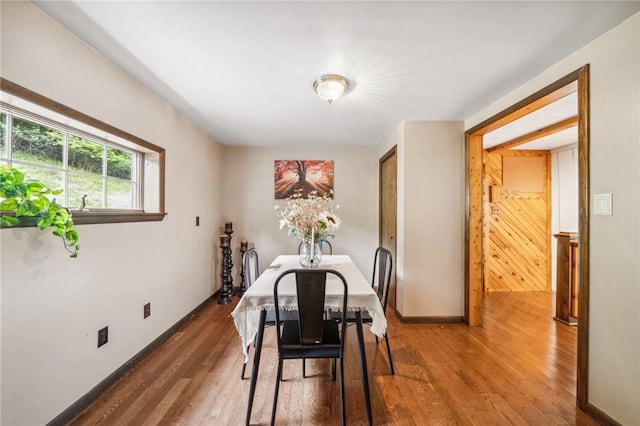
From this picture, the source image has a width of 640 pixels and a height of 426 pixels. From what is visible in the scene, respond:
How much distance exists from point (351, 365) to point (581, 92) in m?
2.44

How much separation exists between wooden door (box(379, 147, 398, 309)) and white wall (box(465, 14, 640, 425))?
1.78 m

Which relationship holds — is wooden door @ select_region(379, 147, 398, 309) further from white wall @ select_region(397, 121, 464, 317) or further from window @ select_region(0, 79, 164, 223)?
window @ select_region(0, 79, 164, 223)

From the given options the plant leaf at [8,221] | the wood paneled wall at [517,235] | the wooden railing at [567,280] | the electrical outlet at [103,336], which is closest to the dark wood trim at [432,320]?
the wooden railing at [567,280]

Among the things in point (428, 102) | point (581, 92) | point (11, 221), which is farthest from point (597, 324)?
point (11, 221)

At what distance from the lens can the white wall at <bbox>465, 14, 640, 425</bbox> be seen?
1.37 m

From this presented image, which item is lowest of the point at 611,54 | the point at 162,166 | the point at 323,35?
the point at 162,166

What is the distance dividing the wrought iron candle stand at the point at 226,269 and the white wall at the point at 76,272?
2.89 ft

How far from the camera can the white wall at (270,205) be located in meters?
4.11

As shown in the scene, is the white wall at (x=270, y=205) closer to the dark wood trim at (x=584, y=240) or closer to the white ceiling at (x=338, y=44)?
the white ceiling at (x=338, y=44)

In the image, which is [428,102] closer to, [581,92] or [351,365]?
[581,92]

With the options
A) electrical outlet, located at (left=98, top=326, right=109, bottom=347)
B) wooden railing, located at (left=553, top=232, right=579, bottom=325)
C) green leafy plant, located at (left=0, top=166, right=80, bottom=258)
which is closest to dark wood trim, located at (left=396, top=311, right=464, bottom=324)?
wooden railing, located at (left=553, top=232, right=579, bottom=325)

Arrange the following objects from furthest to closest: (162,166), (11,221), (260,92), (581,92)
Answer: (162,166) < (260,92) < (581,92) < (11,221)

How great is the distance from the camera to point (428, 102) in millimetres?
2428

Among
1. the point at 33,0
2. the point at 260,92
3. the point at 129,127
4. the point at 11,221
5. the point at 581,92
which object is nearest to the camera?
the point at 11,221
